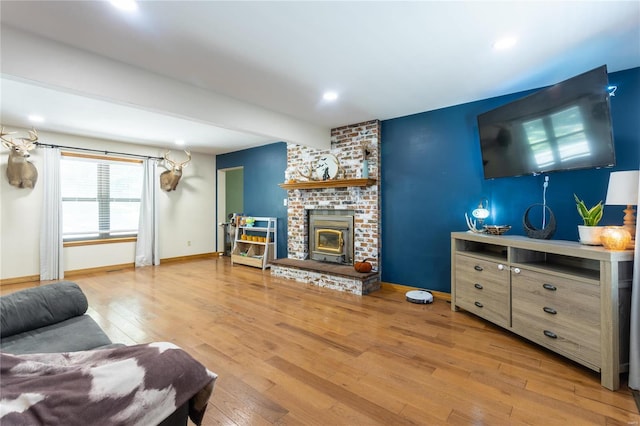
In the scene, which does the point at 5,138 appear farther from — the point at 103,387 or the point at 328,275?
the point at 103,387

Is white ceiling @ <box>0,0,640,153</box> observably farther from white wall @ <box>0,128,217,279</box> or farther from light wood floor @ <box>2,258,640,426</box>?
light wood floor @ <box>2,258,640,426</box>

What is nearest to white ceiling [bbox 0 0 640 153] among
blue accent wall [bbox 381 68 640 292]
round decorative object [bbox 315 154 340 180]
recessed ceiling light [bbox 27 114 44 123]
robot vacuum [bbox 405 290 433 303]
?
blue accent wall [bbox 381 68 640 292]

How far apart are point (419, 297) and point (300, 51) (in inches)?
116

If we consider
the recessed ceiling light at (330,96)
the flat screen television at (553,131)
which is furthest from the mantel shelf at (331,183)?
the flat screen television at (553,131)

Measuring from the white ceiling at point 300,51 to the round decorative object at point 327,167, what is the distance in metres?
1.17

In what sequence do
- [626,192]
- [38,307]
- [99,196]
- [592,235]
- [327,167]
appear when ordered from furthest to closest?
1. [99,196]
2. [327,167]
3. [592,235]
4. [626,192]
5. [38,307]

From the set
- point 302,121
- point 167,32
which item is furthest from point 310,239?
point 167,32

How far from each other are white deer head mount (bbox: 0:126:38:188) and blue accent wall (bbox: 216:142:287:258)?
3.25 m

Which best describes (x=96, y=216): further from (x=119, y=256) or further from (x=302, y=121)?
(x=302, y=121)

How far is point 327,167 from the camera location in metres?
4.70

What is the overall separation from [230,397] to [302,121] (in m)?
3.44

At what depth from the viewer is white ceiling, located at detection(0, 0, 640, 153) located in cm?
190

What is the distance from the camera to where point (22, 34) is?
2.10 meters

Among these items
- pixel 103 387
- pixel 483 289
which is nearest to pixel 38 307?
pixel 103 387
